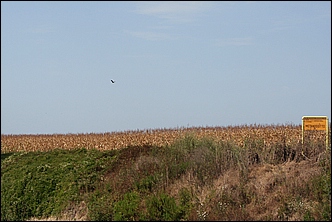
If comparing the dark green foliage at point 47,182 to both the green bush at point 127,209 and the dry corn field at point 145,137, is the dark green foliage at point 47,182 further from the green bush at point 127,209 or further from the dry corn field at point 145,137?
the dry corn field at point 145,137

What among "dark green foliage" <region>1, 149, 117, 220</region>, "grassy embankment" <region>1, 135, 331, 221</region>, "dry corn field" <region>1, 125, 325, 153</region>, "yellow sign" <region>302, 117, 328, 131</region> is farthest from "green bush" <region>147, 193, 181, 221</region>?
"dry corn field" <region>1, 125, 325, 153</region>

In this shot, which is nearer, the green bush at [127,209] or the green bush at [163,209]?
the green bush at [163,209]

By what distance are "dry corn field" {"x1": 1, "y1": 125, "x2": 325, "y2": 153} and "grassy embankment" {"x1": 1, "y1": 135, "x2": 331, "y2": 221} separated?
24.8ft

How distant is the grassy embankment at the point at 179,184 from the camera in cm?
2062

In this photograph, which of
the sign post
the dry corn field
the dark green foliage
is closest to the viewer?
the dark green foliage

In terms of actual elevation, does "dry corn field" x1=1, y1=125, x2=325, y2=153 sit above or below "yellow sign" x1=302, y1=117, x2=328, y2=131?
below

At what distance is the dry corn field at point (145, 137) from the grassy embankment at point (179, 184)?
7568 mm

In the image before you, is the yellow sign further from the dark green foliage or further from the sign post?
the dark green foliage

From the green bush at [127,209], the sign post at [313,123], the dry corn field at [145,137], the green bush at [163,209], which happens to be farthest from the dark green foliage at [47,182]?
the sign post at [313,123]

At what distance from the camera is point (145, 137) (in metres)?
38.3

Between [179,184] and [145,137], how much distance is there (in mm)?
15283

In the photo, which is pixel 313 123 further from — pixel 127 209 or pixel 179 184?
pixel 127 209

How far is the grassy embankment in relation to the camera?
67.7ft

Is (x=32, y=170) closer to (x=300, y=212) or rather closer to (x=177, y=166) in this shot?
(x=177, y=166)
